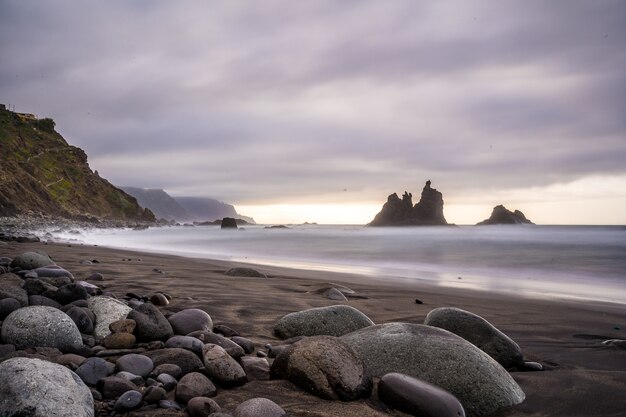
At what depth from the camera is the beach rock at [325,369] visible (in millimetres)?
2682

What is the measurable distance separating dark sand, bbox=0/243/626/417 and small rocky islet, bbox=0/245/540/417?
0.38 feet

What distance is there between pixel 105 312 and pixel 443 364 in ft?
8.91

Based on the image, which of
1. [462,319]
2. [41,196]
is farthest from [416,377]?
[41,196]

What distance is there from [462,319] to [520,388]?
1.07 m

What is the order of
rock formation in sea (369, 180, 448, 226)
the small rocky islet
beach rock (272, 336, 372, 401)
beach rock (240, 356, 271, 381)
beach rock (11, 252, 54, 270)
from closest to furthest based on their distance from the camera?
the small rocky islet, beach rock (272, 336, 372, 401), beach rock (240, 356, 271, 381), beach rock (11, 252, 54, 270), rock formation in sea (369, 180, 448, 226)

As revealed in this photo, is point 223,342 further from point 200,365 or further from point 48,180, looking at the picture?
point 48,180

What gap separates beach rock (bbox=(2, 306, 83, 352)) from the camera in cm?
302

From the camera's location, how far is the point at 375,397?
9.02ft

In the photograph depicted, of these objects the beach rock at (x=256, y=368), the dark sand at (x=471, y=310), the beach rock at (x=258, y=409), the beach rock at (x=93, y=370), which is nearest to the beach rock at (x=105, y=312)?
the beach rock at (x=93, y=370)

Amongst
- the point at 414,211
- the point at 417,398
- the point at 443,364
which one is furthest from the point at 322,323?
the point at 414,211

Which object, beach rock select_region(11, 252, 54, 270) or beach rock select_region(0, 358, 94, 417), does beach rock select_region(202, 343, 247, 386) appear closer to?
beach rock select_region(0, 358, 94, 417)

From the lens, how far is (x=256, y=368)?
9.97 ft

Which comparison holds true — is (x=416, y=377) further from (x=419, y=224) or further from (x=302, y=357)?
(x=419, y=224)

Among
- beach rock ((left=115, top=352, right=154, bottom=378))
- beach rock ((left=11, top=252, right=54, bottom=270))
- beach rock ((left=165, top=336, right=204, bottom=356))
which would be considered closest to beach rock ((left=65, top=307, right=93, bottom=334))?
beach rock ((left=165, top=336, right=204, bottom=356))
